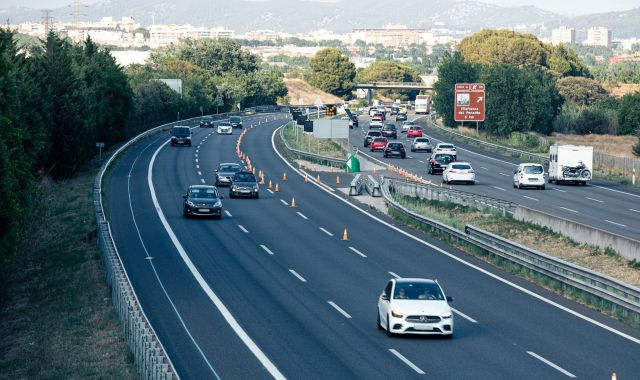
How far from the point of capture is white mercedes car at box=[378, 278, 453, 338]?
2481cm

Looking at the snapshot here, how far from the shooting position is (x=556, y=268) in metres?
32.8

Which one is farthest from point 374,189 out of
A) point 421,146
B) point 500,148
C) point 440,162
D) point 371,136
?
point 371,136

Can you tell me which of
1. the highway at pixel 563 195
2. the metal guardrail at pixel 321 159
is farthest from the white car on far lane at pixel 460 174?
the metal guardrail at pixel 321 159

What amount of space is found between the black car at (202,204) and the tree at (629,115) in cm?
8341

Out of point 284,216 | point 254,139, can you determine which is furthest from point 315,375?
Answer: point 254,139

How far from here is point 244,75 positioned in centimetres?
19525

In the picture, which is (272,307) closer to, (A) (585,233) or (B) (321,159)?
(A) (585,233)

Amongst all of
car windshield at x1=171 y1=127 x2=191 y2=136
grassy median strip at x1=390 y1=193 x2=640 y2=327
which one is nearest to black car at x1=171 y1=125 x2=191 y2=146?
car windshield at x1=171 y1=127 x2=191 y2=136

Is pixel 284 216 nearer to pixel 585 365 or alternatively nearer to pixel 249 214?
pixel 249 214

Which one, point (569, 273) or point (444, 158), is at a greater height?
point (569, 273)

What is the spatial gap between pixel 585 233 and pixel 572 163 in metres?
28.5

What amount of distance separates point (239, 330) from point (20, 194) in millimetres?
16382

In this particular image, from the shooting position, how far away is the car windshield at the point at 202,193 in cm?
5081

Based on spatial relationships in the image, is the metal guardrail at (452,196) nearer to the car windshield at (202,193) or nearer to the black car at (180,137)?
the car windshield at (202,193)
